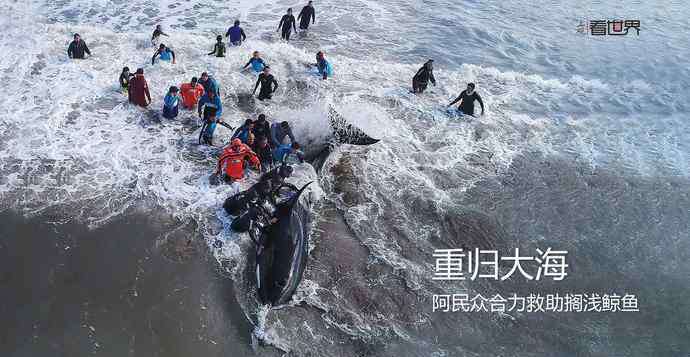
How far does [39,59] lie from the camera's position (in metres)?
14.8

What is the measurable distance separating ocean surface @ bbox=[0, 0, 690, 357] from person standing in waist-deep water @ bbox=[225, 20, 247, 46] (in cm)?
105

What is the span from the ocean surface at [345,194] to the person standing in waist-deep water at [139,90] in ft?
1.02

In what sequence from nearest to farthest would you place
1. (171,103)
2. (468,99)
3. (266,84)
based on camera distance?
1. (171,103)
2. (266,84)
3. (468,99)

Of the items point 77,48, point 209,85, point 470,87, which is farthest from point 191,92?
point 470,87

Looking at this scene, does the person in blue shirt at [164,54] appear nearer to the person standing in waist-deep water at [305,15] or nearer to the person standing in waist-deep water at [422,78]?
the person standing in waist-deep water at [305,15]

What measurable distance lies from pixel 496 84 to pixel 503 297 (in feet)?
31.5

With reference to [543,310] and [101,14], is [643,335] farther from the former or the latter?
[101,14]

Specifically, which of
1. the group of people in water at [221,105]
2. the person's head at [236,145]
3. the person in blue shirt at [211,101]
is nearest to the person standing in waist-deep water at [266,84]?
the group of people in water at [221,105]

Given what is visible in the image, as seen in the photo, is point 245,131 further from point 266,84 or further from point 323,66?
point 323,66

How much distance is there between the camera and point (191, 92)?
512 inches

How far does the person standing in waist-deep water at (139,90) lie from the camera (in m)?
12.8

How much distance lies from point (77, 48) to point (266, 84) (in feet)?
19.8

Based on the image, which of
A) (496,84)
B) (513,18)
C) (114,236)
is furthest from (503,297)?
(513,18)

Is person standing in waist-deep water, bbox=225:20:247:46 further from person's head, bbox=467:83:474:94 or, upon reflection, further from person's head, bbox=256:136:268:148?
person's head, bbox=467:83:474:94
